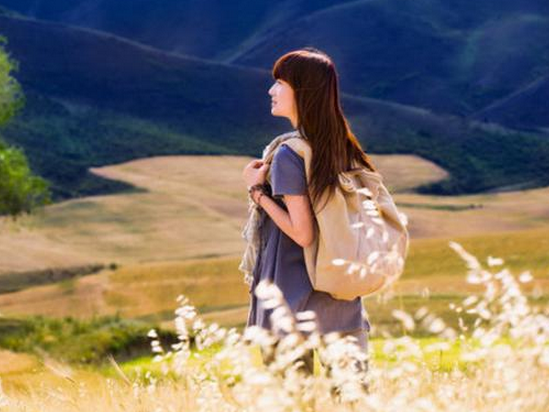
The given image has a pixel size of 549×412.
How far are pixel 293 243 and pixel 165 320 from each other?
39.8 ft

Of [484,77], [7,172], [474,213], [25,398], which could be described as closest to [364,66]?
[484,77]

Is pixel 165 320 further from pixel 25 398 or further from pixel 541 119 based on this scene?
pixel 541 119

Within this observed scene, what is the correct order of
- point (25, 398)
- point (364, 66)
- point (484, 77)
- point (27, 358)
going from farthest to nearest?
point (364, 66)
point (484, 77)
point (27, 358)
point (25, 398)

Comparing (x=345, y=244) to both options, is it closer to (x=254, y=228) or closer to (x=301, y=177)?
(x=301, y=177)

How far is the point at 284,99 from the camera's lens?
4660 millimetres

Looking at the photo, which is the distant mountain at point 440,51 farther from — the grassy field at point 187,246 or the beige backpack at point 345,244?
the beige backpack at point 345,244

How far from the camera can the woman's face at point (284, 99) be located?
4.65 m

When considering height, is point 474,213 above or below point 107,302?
above

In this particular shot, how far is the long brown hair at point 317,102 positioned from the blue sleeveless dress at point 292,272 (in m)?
0.11

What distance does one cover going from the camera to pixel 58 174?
42531 mm

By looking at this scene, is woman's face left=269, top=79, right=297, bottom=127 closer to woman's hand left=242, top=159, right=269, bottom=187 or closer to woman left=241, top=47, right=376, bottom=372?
woman left=241, top=47, right=376, bottom=372

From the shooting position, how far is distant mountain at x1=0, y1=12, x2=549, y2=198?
1854 inches

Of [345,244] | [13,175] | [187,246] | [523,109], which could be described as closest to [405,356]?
[345,244]

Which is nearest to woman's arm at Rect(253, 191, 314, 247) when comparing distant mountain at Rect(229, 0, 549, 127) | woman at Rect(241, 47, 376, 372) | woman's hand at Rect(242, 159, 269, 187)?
woman at Rect(241, 47, 376, 372)
